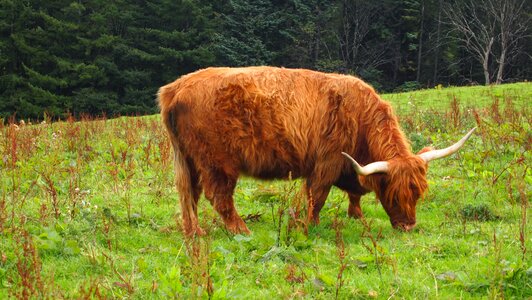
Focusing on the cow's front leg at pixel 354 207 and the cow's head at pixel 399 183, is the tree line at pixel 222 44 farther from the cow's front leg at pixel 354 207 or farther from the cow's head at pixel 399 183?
the cow's head at pixel 399 183

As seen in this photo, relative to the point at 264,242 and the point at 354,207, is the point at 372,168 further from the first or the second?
the point at 264,242

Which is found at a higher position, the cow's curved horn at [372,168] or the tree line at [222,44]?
the tree line at [222,44]

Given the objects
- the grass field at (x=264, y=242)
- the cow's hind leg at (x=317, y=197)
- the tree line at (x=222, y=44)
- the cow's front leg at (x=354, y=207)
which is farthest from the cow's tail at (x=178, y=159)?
the tree line at (x=222, y=44)

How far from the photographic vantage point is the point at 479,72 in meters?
41.2

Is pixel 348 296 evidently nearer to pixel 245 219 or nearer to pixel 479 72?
pixel 245 219

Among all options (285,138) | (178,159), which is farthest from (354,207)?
(178,159)

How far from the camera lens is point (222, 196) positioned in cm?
497

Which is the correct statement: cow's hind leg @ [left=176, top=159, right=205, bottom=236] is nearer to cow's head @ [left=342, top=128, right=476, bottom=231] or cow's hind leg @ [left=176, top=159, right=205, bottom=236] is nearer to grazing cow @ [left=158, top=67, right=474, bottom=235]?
grazing cow @ [left=158, top=67, right=474, bottom=235]

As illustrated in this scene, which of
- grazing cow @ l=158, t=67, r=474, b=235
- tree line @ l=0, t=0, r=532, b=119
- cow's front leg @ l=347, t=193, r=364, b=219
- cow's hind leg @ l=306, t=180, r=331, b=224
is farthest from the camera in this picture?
tree line @ l=0, t=0, r=532, b=119

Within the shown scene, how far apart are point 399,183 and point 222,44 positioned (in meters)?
32.4

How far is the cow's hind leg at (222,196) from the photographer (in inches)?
195

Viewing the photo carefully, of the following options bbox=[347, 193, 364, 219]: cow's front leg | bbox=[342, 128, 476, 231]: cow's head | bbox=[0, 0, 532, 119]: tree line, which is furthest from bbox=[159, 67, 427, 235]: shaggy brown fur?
bbox=[0, 0, 532, 119]: tree line

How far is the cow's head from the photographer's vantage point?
15.8ft

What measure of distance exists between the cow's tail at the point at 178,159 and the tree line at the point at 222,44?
25.5 metres
